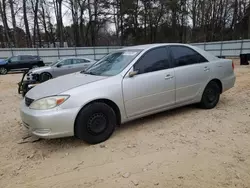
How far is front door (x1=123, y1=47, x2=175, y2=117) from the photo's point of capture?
139 inches

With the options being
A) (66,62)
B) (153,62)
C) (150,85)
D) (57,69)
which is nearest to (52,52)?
(66,62)

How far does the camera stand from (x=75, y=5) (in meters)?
29.7

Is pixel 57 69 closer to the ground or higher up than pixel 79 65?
closer to the ground

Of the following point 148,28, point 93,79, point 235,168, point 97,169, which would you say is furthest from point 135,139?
point 148,28

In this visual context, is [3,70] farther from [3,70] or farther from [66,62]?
[66,62]

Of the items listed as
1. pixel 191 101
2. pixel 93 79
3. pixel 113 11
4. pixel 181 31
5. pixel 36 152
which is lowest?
pixel 36 152

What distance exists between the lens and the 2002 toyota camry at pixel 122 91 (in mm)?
3021

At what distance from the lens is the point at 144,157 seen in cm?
286

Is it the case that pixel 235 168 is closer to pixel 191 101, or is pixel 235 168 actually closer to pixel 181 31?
pixel 191 101

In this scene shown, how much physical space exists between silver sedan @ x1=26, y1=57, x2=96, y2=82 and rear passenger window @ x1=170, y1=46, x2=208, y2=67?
6251 millimetres

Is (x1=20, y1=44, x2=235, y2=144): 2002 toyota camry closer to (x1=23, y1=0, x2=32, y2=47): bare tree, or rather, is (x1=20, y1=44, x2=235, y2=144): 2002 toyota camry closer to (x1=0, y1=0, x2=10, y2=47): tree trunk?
(x1=0, y1=0, x2=10, y2=47): tree trunk

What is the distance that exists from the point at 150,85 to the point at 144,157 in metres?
1.31

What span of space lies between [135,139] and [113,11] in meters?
31.7

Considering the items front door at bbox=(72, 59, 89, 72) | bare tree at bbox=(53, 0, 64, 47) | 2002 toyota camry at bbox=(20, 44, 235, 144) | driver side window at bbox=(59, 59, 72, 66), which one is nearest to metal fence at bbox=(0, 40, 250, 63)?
bare tree at bbox=(53, 0, 64, 47)
